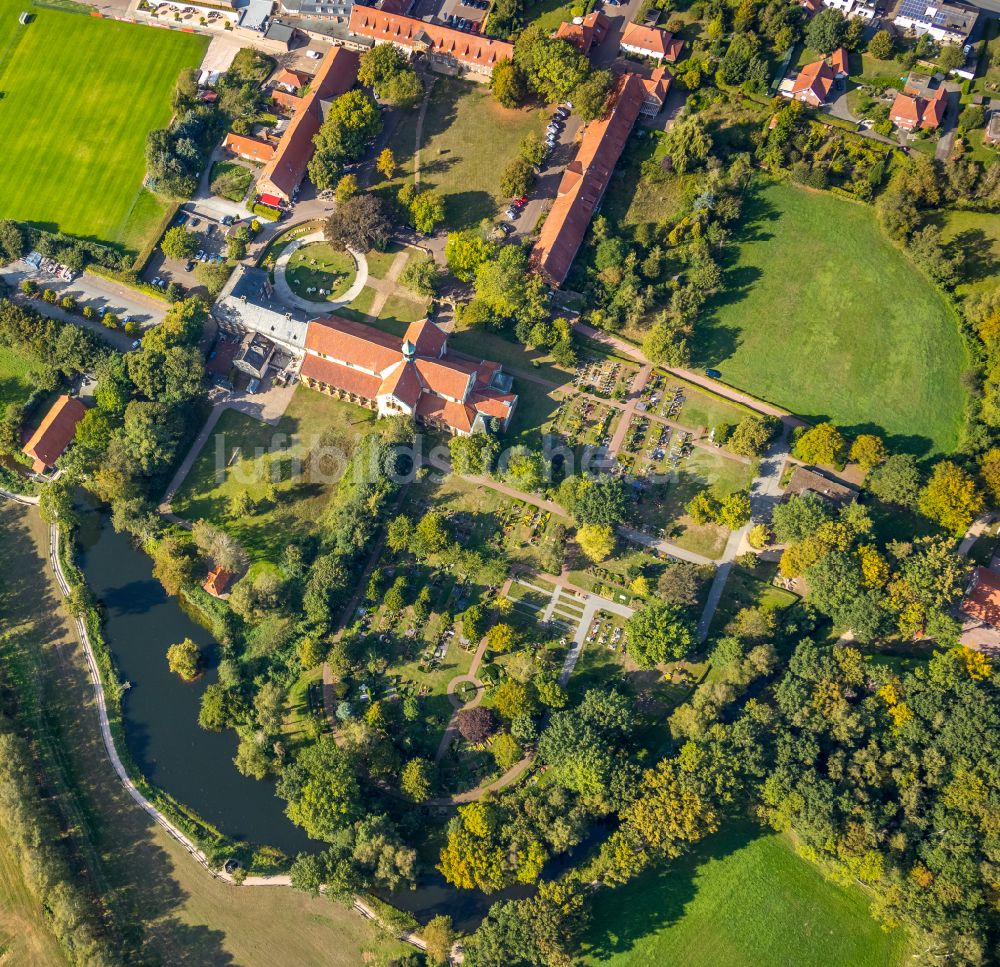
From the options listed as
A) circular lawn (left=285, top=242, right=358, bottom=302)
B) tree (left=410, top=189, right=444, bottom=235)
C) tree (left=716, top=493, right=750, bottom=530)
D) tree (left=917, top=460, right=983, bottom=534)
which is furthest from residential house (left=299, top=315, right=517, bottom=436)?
tree (left=917, top=460, right=983, bottom=534)

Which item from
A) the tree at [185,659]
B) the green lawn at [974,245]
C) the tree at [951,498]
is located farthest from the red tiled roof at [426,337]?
the green lawn at [974,245]

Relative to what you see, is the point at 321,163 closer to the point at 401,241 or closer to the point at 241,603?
the point at 401,241

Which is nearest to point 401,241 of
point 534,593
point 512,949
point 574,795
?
point 534,593

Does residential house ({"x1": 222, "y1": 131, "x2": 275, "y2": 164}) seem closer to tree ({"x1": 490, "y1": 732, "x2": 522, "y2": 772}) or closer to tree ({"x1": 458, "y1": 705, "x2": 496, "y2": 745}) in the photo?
tree ({"x1": 458, "y1": 705, "x2": 496, "y2": 745})

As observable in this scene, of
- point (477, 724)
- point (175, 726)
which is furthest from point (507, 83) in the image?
point (175, 726)

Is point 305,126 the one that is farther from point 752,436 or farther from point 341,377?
point 752,436

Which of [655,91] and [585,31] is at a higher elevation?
[585,31]

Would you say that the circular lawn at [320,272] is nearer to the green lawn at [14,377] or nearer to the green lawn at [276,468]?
the green lawn at [276,468]
